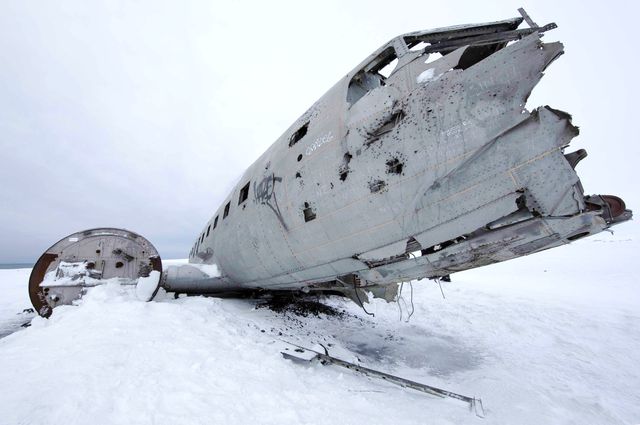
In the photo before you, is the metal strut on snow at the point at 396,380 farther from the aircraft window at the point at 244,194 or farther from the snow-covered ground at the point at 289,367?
the aircraft window at the point at 244,194

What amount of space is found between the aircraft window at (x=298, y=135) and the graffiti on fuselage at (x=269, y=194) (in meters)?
0.86

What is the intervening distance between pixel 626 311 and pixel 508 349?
6054 mm

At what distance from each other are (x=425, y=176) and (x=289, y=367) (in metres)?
3.64

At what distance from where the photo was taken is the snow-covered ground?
10.9 feet

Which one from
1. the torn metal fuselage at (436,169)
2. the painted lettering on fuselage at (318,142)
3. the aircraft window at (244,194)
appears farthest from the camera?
the aircraft window at (244,194)

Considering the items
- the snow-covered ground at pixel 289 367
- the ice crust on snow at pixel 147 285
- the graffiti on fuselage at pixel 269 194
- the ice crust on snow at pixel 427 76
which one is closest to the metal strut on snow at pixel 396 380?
the snow-covered ground at pixel 289 367

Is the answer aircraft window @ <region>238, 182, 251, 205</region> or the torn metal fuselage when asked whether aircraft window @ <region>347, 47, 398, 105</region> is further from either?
aircraft window @ <region>238, 182, 251, 205</region>

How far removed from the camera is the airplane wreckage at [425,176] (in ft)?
10.8

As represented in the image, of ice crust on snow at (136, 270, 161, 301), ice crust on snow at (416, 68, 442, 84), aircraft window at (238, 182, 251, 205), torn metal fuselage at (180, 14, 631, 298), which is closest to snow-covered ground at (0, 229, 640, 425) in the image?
ice crust on snow at (136, 270, 161, 301)

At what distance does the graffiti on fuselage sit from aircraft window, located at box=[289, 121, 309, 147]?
859mm

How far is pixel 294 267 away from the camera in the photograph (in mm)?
6160

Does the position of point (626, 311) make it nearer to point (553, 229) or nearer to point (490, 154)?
point (553, 229)

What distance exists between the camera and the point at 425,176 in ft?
12.8

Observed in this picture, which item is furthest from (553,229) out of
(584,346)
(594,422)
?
(584,346)
